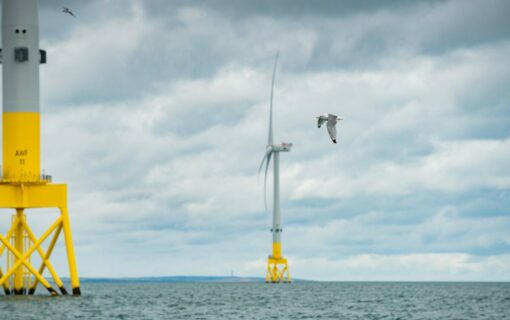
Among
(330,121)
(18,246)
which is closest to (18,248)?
(18,246)

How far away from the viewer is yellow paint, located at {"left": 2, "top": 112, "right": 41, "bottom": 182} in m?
97.9

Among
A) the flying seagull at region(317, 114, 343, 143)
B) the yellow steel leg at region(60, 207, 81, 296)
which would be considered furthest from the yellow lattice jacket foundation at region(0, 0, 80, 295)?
the flying seagull at region(317, 114, 343, 143)

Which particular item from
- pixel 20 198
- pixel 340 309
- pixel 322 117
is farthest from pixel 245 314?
pixel 322 117

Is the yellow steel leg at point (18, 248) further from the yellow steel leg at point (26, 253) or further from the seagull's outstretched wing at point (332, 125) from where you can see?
the seagull's outstretched wing at point (332, 125)

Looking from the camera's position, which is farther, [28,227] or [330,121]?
[28,227]

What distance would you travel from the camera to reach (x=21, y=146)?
322 feet

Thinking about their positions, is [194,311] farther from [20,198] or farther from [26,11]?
[26,11]

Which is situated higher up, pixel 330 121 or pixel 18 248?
pixel 330 121

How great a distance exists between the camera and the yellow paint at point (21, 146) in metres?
97.9

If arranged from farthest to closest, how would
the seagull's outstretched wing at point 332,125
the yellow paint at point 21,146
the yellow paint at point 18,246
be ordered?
the yellow paint at point 18,246, the yellow paint at point 21,146, the seagull's outstretched wing at point 332,125

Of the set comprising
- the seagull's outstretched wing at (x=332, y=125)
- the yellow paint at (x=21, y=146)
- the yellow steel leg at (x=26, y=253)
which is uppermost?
the yellow paint at (x=21, y=146)

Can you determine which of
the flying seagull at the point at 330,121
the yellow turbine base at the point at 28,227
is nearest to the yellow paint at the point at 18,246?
the yellow turbine base at the point at 28,227

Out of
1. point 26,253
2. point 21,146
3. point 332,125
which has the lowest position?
point 26,253

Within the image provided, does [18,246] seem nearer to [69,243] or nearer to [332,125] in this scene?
[69,243]
